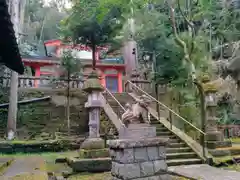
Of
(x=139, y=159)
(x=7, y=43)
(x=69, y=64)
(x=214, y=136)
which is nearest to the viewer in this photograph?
(x=7, y=43)

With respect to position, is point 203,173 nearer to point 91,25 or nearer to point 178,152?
point 178,152

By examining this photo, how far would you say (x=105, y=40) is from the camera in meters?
13.9

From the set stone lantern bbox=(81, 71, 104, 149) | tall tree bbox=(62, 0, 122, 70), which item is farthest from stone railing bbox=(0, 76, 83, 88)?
stone lantern bbox=(81, 71, 104, 149)

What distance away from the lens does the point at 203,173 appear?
20.5 feet

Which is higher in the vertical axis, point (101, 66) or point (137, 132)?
point (101, 66)

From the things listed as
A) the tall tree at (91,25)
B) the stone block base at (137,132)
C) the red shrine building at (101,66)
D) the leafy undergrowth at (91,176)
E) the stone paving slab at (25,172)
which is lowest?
the leafy undergrowth at (91,176)

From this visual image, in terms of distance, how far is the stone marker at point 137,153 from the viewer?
5.22 m

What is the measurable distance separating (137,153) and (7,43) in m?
3.22

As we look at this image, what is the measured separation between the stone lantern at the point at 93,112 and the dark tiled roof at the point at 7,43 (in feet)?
7.54

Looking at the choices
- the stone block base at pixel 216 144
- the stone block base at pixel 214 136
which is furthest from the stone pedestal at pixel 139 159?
the stone block base at pixel 214 136

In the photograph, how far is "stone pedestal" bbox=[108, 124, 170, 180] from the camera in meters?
5.22

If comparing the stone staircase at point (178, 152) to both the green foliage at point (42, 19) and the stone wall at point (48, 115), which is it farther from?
the green foliage at point (42, 19)

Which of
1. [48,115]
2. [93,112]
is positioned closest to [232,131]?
[93,112]

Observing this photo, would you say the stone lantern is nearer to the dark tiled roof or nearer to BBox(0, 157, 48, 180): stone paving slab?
BBox(0, 157, 48, 180): stone paving slab
